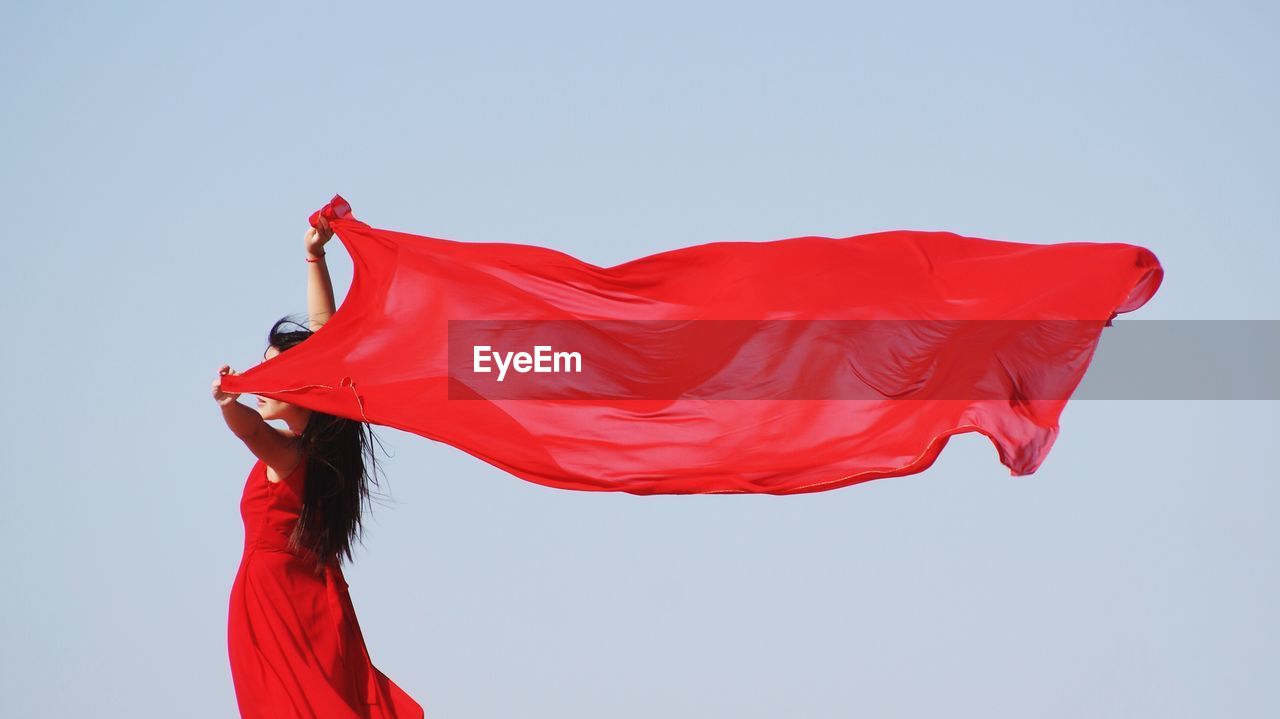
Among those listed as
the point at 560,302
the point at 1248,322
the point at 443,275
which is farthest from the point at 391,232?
the point at 1248,322

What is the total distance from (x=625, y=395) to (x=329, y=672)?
912 millimetres

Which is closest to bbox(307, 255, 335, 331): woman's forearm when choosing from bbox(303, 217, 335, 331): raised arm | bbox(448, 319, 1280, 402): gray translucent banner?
bbox(303, 217, 335, 331): raised arm

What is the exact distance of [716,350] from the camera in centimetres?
397

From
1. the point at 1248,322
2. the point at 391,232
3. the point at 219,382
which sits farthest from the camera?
the point at 1248,322

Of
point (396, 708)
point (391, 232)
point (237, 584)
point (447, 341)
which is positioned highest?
point (391, 232)

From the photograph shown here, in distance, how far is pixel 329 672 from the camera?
12.8 feet

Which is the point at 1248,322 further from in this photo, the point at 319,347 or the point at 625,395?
the point at 319,347

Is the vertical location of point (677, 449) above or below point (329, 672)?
above

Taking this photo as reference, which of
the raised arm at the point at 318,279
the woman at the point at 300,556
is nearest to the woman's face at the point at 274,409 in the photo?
the woman at the point at 300,556

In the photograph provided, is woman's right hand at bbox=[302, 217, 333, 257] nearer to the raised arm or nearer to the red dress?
the raised arm

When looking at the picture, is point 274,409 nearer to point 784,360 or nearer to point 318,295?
point 318,295

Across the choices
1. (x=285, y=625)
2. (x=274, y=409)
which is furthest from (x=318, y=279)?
(x=285, y=625)

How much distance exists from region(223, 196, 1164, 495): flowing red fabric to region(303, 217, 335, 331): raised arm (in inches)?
2.0

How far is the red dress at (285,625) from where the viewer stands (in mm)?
3820
